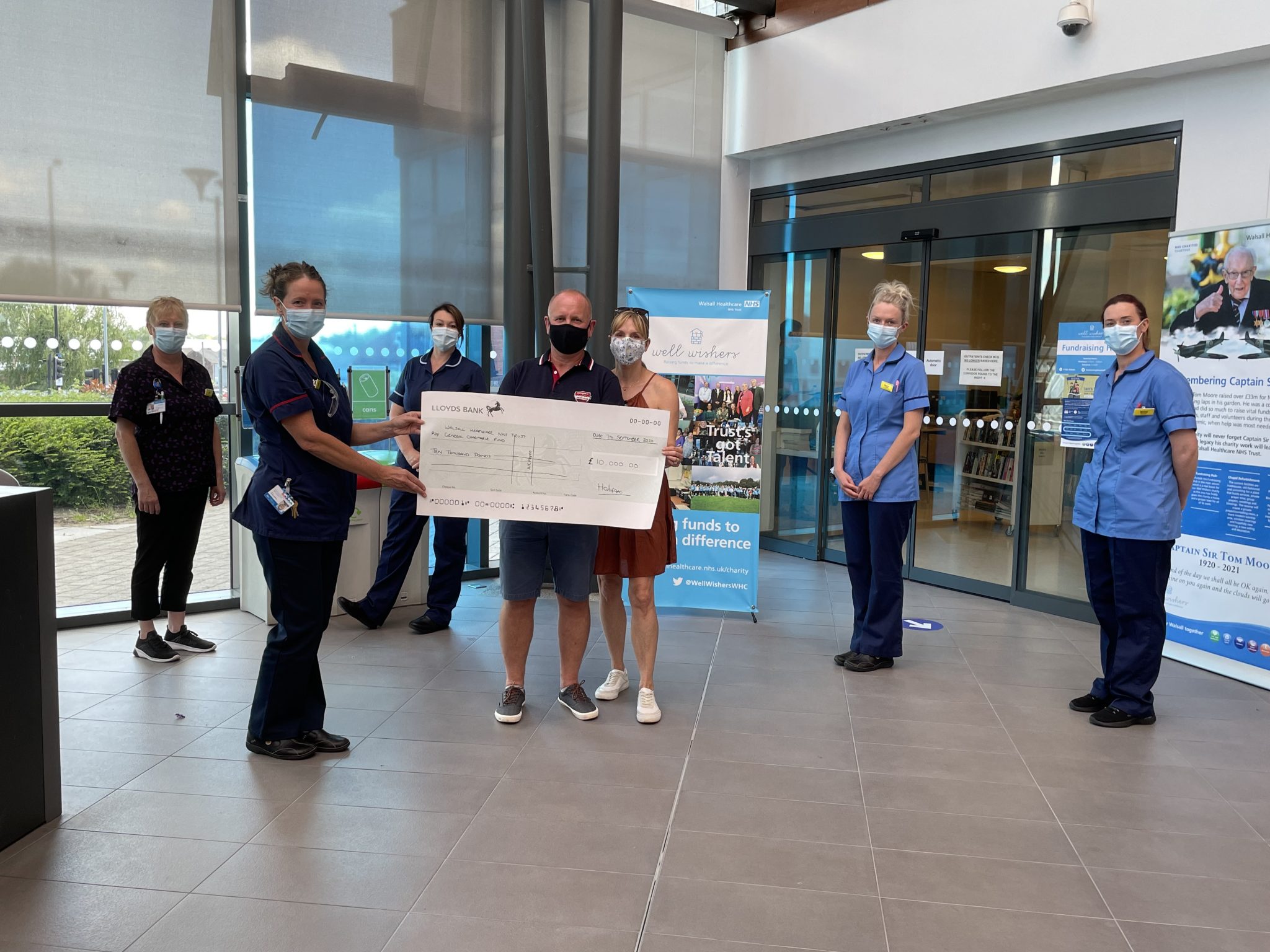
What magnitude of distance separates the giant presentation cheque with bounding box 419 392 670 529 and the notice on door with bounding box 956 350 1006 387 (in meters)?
3.34

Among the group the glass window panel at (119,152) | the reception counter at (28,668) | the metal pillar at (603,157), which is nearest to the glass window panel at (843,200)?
the metal pillar at (603,157)

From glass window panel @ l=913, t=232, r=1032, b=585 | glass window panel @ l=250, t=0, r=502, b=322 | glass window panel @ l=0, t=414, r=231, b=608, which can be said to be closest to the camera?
glass window panel @ l=0, t=414, r=231, b=608

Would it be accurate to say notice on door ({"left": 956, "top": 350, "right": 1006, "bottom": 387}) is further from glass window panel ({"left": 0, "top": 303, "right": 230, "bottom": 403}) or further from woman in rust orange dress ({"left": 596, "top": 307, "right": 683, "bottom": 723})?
glass window panel ({"left": 0, "top": 303, "right": 230, "bottom": 403})

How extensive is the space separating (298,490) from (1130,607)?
10.6 ft

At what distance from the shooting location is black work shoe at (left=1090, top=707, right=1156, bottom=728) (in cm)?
389

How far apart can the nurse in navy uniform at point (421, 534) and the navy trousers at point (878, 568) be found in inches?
79.2

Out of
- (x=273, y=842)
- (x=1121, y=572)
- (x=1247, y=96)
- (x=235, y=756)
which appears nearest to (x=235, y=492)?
(x=235, y=756)

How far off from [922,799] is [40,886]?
2.59 metres

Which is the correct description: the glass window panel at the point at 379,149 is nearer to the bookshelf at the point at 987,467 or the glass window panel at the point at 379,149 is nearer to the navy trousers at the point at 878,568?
the navy trousers at the point at 878,568

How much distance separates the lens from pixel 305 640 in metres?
3.28

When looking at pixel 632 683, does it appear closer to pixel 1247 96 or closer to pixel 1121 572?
pixel 1121 572

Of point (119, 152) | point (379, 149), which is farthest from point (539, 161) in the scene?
point (119, 152)

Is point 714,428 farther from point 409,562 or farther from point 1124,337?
point 1124,337

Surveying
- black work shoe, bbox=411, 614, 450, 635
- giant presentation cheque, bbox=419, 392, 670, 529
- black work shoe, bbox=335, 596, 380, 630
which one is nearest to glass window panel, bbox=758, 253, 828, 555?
black work shoe, bbox=411, 614, 450, 635
